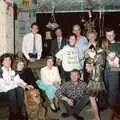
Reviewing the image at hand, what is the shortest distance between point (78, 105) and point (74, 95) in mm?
229

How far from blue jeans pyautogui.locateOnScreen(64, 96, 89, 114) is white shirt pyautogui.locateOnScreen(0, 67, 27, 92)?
3.26 ft

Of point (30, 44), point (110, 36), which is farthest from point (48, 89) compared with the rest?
point (110, 36)

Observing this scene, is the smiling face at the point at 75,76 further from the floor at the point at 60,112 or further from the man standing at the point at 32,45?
the man standing at the point at 32,45

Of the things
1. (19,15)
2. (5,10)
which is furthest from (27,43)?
(19,15)

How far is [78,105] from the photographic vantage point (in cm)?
923

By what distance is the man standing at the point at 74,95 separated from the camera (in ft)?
30.3

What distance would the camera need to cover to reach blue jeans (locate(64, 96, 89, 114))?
9234 mm

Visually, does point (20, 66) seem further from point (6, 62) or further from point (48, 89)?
point (48, 89)

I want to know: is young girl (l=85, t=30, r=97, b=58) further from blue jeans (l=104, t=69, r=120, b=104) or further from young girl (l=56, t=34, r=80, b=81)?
blue jeans (l=104, t=69, r=120, b=104)

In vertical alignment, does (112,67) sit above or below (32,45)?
below

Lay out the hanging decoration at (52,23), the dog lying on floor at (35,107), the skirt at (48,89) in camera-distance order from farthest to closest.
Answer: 1. the hanging decoration at (52,23)
2. the skirt at (48,89)
3. the dog lying on floor at (35,107)

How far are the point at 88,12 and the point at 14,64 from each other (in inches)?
208

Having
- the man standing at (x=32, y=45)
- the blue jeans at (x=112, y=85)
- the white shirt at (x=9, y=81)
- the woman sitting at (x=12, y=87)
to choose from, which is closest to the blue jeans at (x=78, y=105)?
the blue jeans at (x=112, y=85)

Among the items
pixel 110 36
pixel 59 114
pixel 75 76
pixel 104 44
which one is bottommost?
pixel 59 114
